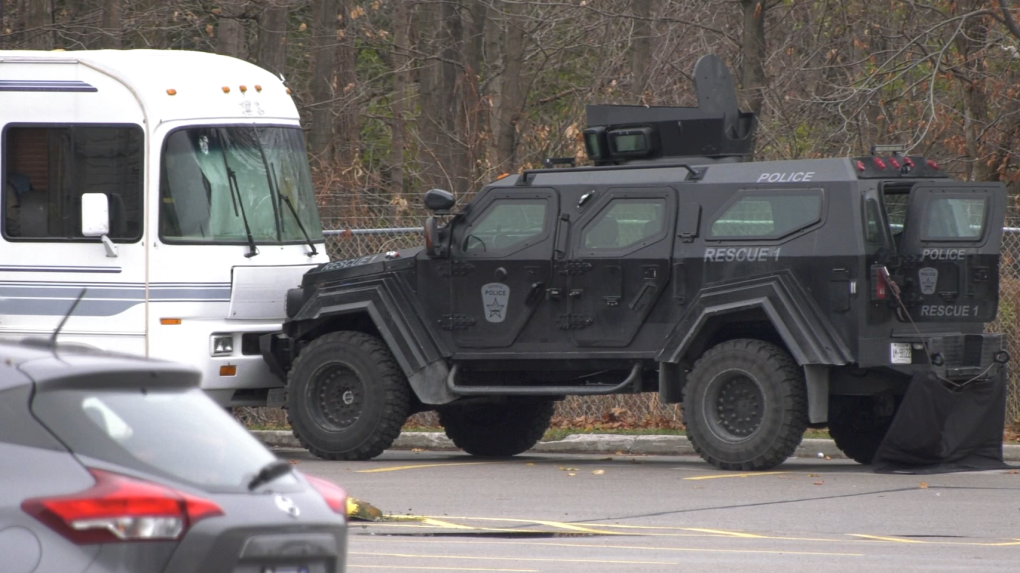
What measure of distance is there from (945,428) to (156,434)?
28.1 ft

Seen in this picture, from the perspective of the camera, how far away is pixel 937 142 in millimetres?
21859

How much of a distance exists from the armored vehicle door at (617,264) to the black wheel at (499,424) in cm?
163

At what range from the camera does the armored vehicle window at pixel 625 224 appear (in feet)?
41.9

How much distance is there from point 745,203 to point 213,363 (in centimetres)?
457

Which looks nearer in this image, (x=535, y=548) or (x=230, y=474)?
(x=230, y=474)

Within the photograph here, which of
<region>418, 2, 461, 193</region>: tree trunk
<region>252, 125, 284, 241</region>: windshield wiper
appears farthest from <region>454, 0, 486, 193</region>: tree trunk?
<region>252, 125, 284, 241</region>: windshield wiper

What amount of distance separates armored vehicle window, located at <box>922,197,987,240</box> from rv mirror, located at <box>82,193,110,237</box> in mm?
6428

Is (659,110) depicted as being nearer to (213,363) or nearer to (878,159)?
(878,159)

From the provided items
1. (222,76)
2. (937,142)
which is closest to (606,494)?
(222,76)

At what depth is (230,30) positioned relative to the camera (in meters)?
24.0

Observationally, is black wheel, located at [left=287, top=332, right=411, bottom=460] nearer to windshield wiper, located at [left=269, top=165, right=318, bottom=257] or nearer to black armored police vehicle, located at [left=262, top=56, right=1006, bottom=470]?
black armored police vehicle, located at [left=262, top=56, right=1006, bottom=470]

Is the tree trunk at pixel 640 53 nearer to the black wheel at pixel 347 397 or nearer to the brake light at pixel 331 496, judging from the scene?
the black wheel at pixel 347 397

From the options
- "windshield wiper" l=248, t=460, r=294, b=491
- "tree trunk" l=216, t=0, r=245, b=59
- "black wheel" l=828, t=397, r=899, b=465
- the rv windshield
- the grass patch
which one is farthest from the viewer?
"tree trunk" l=216, t=0, r=245, b=59

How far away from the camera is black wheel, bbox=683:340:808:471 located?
12.2m
